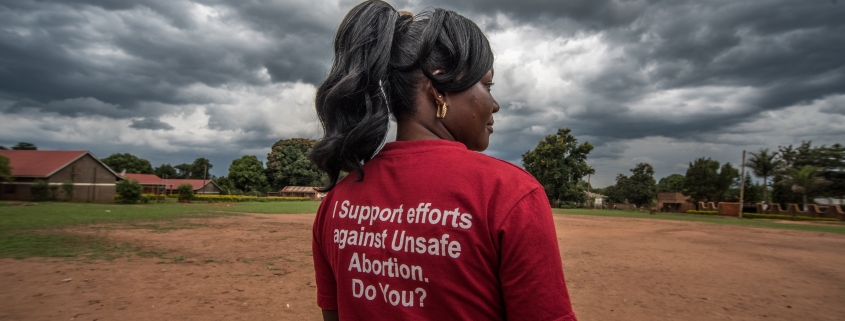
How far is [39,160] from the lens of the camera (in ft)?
115

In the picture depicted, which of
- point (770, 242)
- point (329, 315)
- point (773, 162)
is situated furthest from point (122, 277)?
point (773, 162)

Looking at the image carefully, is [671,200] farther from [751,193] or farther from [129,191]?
[129,191]

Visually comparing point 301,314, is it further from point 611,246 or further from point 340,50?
point 611,246

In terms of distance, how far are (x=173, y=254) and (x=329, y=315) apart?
29.7 feet

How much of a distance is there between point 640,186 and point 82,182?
63696mm

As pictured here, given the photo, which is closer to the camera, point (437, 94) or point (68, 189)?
point (437, 94)

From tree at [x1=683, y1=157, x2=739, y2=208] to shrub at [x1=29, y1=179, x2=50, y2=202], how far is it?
63.9 meters

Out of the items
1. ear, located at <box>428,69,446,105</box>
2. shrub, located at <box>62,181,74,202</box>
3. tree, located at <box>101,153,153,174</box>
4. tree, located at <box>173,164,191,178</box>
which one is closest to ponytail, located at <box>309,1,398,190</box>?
ear, located at <box>428,69,446,105</box>

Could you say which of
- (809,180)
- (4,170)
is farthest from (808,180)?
(4,170)

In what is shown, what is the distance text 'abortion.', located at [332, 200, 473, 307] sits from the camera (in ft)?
2.63

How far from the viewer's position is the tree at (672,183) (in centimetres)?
8188

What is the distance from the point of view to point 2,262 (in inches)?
286

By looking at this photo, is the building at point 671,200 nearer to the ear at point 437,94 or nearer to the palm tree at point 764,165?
the palm tree at point 764,165

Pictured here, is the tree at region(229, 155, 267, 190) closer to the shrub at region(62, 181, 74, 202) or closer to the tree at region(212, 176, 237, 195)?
the tree at region(212, 176, 237, 195)
